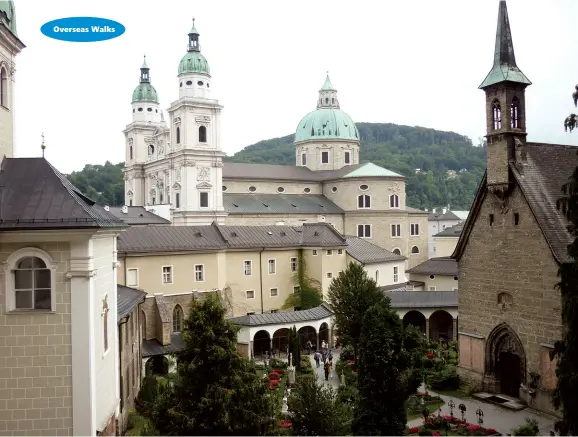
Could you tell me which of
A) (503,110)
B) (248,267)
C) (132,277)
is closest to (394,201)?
(248,267)

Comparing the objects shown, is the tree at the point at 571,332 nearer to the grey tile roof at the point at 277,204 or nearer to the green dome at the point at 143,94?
the grey tile roof at the point at 277,204

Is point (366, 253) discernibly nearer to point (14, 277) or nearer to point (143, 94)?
point (14, 277)

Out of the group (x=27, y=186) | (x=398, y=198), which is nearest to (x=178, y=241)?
(x=27, y=186)

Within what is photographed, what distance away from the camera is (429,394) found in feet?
87.8

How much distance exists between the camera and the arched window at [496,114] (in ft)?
84.2

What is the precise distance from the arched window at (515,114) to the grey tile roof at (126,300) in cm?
1719

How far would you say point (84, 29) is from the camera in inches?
537

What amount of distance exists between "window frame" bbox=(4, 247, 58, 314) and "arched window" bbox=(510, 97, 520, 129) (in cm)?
1971

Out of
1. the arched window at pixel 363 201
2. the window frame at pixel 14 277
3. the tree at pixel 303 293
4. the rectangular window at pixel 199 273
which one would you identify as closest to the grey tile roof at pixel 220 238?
the rectangular window at pixel 199 273

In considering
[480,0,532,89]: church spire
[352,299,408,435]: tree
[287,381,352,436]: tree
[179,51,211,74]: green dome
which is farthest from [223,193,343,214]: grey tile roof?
[287,381,352,436]: tree

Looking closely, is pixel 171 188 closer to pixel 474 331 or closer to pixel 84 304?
pixel 474 331

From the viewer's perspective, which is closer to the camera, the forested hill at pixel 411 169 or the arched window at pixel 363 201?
the arched window at pixel 363 201

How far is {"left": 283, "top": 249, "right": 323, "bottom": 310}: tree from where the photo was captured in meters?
45.6

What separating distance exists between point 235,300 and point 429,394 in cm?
1985
